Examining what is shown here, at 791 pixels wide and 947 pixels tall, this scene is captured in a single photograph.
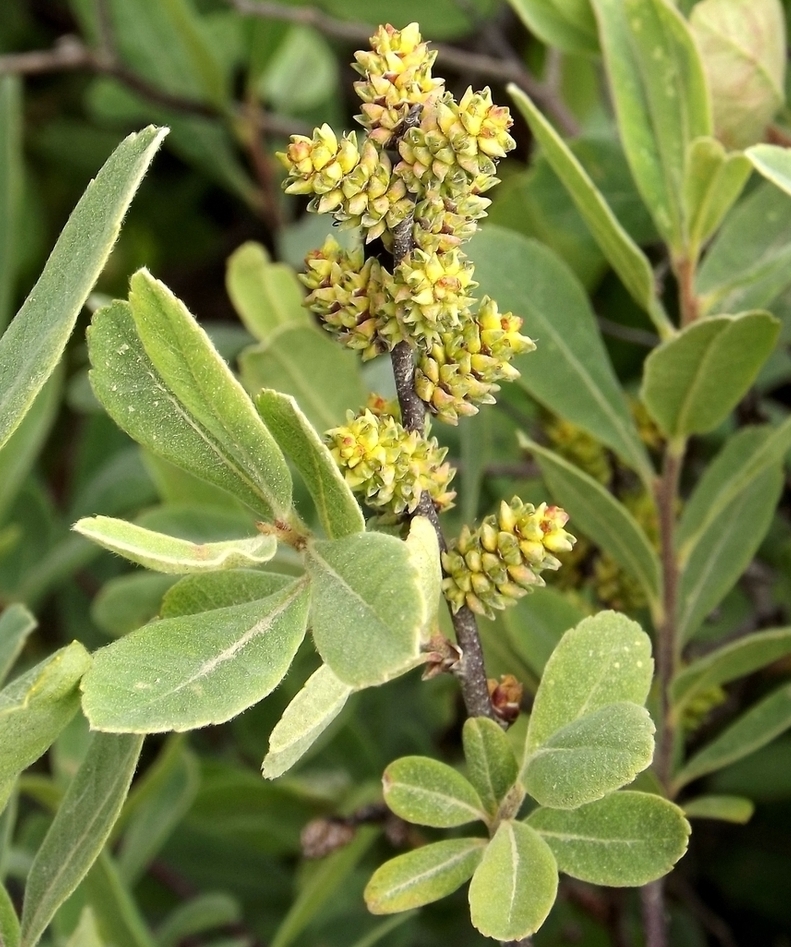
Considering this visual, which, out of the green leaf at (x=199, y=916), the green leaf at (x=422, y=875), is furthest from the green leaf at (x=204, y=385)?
the green leaf at (x=199, y=916)

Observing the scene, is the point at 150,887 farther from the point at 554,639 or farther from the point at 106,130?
the point at 106,130

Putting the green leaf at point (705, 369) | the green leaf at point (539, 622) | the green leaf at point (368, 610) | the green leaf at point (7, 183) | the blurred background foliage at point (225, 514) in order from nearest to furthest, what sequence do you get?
the green leaf at point (368, 610)
the green leaf at point (705, 369)
the green leaf at point (539, 622)
the blurred background foliage at point (225, 514)
the green leaf at point (7, 183)

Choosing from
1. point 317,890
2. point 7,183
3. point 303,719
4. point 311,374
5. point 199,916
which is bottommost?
point 199,916

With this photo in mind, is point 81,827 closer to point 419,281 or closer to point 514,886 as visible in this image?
point 514,886

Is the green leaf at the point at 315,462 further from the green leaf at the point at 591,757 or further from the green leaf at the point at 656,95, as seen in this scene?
the green leaf at the point at 656,95

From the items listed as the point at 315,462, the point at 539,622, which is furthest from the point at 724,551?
the point at 315,462

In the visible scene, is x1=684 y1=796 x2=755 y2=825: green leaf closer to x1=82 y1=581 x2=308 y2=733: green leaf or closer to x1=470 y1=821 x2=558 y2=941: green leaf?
x1=470 y1=821 x2=558 y2=941: green leaf
